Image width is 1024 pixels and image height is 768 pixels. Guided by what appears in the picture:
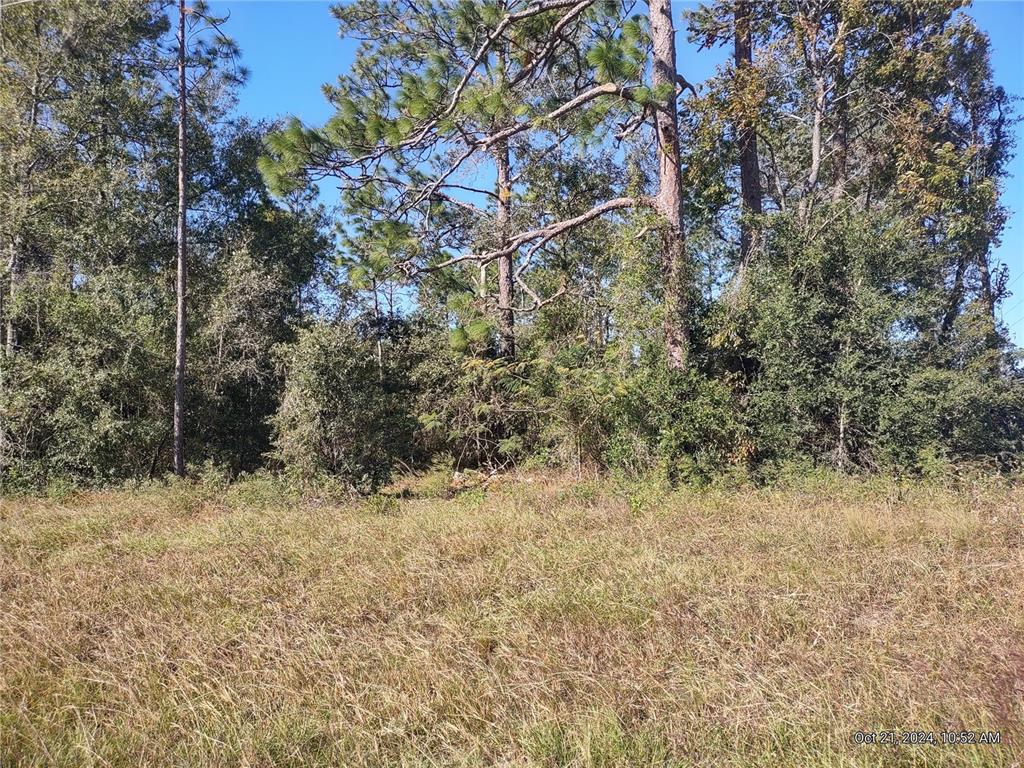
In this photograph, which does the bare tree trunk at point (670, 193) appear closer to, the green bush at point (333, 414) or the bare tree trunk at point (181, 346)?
the green bush at point (333, 414)

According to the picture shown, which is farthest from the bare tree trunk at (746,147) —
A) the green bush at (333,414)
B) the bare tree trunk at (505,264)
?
the green bush at (333,414)

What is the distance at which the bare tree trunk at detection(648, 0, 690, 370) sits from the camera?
314 inches

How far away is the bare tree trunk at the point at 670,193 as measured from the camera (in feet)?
26.1

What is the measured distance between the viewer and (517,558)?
179 inches

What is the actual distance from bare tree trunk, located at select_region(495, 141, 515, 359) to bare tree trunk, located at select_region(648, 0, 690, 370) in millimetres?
2905

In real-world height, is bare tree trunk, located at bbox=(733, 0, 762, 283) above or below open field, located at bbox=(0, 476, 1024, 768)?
above

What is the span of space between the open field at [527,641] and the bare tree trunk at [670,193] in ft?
10.5

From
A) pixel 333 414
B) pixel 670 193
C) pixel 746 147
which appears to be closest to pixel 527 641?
pixel 333 414

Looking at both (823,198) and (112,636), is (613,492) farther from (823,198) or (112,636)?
Result: (823,198)

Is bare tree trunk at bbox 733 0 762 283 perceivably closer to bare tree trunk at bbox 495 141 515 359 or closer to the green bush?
bare tree trunk at bbox 495 141 515 359

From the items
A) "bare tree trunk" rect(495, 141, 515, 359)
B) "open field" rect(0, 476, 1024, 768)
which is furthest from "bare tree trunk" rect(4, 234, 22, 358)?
"bare tree trunk" rect(495, 141, 515, 359)

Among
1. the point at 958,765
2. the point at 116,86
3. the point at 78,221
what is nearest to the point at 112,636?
the point at 958,765

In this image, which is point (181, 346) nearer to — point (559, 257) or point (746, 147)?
point (559, 257)

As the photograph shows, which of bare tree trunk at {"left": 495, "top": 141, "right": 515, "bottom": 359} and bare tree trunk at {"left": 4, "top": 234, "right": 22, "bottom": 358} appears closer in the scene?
bare tree trunk at {"left": 4, "top": 234, "right": 22, "bottom": 358}
